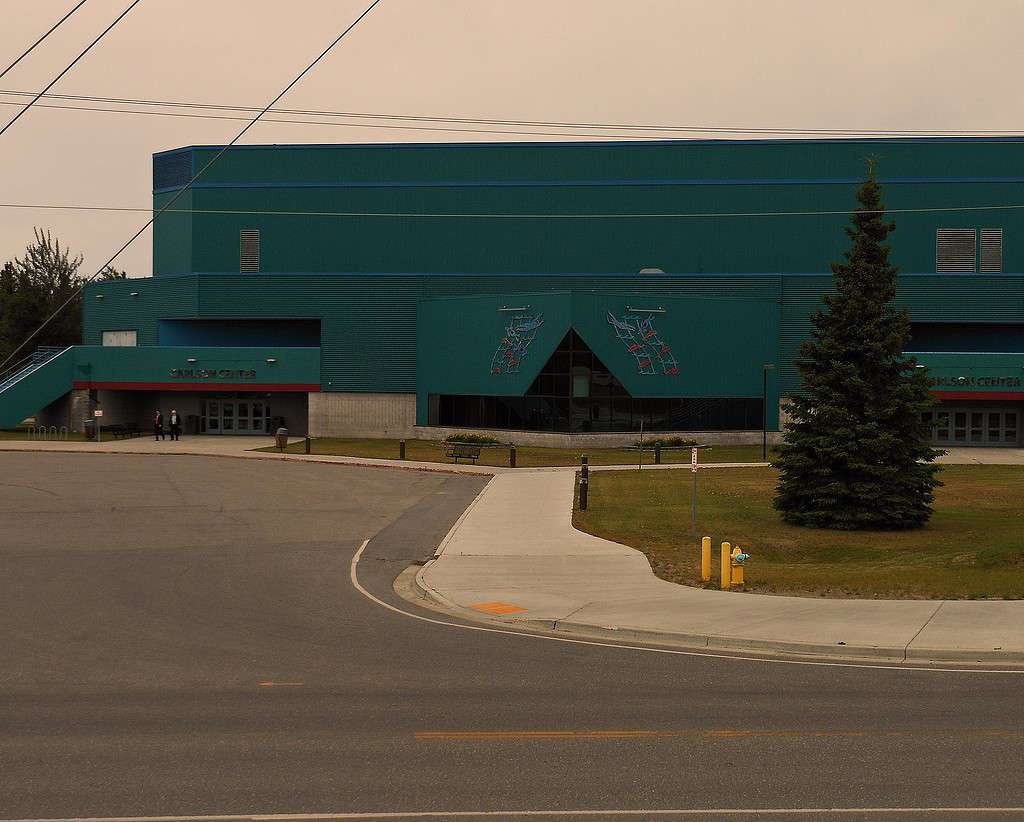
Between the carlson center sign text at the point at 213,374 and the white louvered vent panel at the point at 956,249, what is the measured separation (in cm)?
4022

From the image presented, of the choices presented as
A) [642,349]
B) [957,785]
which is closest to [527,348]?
[642,349]

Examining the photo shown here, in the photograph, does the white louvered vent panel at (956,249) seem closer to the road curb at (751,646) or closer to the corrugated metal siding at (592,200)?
the corrugated metal siding at (592,200)

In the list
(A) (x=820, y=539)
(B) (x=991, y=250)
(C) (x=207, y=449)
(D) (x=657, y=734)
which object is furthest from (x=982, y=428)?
(D) (x=657, y=734)

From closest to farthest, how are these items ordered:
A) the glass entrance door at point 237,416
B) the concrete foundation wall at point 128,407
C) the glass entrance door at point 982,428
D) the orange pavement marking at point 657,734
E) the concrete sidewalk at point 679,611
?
the orange pavement marking at point 657,734 < the concrete sidewalk at point 679,611 < the glass entrance door at point 982,428 < the concrete foundation wall at point 128,407 < the glass entrance door at point 237,416

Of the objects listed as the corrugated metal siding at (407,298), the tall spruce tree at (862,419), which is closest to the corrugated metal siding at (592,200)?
the corrugated metal siding at (407,298)

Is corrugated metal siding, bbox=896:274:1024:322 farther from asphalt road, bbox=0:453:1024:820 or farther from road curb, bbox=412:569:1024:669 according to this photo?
road curb, bbox=412:569:1024:669

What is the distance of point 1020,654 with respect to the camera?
13.1m

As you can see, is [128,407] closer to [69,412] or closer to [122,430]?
[69,412]

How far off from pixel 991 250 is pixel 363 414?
37851mm

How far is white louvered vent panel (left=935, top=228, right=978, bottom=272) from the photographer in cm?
6588

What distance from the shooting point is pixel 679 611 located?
52.9ft

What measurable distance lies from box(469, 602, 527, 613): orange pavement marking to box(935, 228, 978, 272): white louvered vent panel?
5608 cm

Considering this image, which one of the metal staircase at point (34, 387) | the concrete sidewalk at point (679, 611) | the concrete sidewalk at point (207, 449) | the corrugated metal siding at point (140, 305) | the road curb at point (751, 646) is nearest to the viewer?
the road curb at point (751, 646)

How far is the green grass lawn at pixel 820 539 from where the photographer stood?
1841 centimetres
